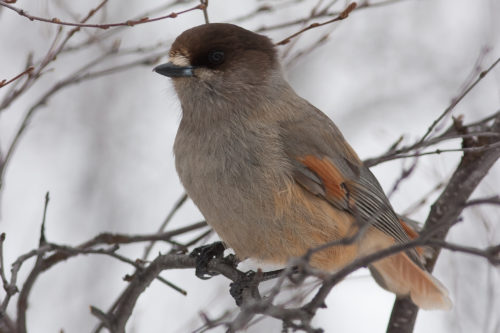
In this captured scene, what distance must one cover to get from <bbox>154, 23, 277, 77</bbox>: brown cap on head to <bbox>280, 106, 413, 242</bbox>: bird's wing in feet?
1.71

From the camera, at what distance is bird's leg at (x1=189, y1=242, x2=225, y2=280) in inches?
168

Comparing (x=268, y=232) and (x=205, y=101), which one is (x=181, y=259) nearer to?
(x=268, y=232)

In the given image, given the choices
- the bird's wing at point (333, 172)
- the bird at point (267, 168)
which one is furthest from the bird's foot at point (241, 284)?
the bird's wing at point (333, 172)

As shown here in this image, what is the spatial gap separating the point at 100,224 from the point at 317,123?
15.6ft

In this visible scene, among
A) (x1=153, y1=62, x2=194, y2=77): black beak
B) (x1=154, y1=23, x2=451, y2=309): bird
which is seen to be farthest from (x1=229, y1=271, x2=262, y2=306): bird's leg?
(x1=153, y1=62, x2=194, y2=77): black beak

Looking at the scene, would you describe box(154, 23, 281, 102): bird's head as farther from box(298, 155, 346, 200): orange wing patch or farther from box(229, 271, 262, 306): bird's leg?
box(229, 271, 262, 306): bird's leg

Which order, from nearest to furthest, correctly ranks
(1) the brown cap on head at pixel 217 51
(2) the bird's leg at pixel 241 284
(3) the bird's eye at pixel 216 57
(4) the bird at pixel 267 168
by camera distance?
1. (2) the bird's leg at pixel 241 284
2. (4) the bird at pixel 267 168
3. (1) the brown cap on head at pixel 217 51
4. (3) the bird's eye at pixel 216 57

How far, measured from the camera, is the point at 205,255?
173 inches

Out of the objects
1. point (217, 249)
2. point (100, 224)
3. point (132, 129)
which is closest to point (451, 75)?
point (132, 129)

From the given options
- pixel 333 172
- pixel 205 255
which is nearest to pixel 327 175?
pixel 333 172

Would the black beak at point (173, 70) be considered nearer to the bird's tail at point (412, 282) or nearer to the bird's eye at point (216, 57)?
the bird's eye at point (216, 57)

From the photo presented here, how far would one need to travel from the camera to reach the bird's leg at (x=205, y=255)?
428 centimetres

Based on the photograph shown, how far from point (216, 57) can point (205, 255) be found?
4.26ft

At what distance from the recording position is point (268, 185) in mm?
4195
